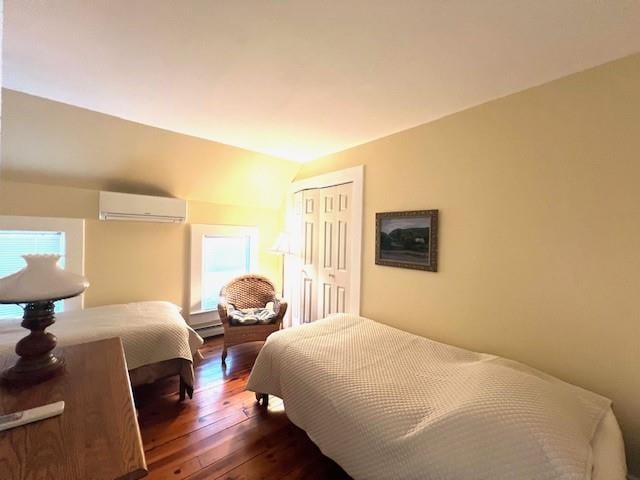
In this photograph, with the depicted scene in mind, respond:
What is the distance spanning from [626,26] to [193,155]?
319 cm

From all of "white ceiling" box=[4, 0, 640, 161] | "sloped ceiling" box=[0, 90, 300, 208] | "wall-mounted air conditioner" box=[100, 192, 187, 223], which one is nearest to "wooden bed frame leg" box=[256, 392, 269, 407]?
"wall-mounted air conditioner" box=[100, 192, 187, 223]

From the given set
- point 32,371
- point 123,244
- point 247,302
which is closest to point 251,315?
point 247,302

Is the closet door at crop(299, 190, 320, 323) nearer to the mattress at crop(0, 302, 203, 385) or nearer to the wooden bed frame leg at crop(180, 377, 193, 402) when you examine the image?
the mattress at crop(0, 302, 203, 385)

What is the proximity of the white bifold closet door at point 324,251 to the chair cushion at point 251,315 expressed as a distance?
51cm

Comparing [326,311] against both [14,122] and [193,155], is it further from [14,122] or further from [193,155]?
[14,122]

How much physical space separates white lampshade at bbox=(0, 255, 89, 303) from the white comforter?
1237 millimetres

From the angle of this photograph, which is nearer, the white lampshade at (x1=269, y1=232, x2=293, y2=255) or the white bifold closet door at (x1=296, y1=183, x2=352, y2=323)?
the white bifold closet door at (x1=296, y1=183, x2=352, y2=323)

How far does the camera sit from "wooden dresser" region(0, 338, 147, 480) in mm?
709

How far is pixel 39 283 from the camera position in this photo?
3.84 feet

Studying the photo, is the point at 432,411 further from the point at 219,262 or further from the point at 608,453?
the point at 219,262

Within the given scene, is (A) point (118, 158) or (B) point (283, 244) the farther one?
(B) point (283, 244)

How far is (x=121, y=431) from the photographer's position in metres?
0.85

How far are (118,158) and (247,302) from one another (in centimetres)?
204

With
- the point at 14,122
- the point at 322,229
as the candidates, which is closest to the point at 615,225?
the point at 322,229
